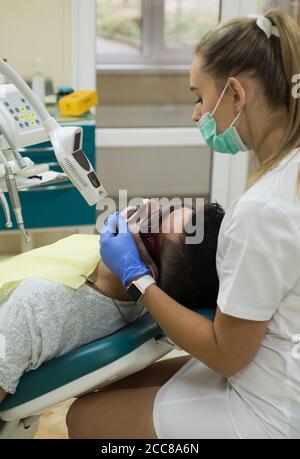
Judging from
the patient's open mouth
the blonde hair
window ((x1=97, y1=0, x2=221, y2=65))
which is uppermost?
the blonde hair

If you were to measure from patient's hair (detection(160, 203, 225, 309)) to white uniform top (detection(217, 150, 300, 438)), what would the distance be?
Answer: 0.13 metres

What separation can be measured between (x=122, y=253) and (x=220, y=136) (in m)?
0.34

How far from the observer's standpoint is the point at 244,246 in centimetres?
121

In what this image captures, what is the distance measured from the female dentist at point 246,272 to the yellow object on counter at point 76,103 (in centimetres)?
165

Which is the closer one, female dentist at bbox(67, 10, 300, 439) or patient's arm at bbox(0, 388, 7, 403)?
female dentist at bbox(67, 10, 300, 439)

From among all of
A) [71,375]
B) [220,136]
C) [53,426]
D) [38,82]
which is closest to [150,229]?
[220,136]

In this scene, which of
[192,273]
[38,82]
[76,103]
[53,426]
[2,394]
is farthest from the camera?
[38,82]

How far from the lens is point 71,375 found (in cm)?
136

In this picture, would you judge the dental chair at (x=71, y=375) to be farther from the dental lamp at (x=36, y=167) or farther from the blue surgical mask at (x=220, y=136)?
the blue surgical mask at (x=220, y=136)

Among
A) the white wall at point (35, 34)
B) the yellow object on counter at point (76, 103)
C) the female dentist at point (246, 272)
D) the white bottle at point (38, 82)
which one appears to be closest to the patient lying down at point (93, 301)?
the female dentist at point (246, 272)

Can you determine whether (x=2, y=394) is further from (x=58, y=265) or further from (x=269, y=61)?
(x=269, y=61)

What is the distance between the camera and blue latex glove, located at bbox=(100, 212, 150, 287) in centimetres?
136

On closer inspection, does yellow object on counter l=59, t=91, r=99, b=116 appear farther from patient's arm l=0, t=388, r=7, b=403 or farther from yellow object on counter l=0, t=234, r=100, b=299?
patient's arm l=0, t=388, r=7, b=403

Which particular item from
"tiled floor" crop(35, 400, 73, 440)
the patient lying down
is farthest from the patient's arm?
"tiled floor" crop(35, 400, 73, 440)
